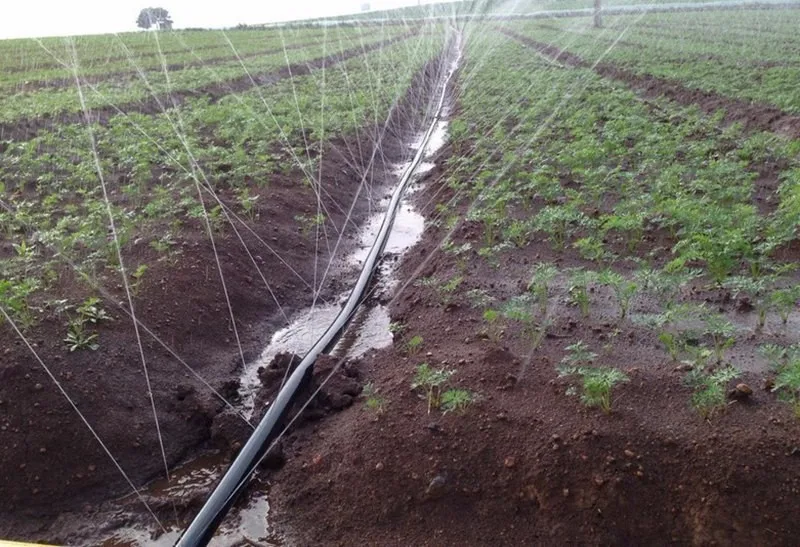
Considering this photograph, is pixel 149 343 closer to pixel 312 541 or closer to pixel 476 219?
pixel 312 541

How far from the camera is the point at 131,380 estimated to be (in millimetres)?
4281

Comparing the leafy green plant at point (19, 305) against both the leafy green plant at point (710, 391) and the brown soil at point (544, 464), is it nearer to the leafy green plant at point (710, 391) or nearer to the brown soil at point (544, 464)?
the brown soil at point (544, 464)

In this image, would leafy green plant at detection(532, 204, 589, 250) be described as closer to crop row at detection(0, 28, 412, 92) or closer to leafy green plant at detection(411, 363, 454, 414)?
leafy green plant at detection(411, 363, 454, 414)

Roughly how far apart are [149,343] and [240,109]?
739 centimetres

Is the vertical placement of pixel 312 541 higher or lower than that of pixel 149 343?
lower

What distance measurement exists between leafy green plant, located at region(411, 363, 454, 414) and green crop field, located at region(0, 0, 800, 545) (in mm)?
20

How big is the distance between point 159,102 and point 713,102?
9.84m

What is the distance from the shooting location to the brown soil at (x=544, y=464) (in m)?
2.88

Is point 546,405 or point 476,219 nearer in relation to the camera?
point 546,405

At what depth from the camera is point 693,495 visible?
2.89 metres

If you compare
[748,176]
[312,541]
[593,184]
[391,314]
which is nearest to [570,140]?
[593,184]

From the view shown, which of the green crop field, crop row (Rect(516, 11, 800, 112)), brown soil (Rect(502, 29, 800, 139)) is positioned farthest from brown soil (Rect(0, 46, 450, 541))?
crop row (Rect(516, 11, 800, 112))

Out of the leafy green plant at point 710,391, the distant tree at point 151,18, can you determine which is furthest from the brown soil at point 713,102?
the distant tree at point 151,18

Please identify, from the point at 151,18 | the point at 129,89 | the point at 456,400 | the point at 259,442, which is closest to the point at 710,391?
the point at 456,400
